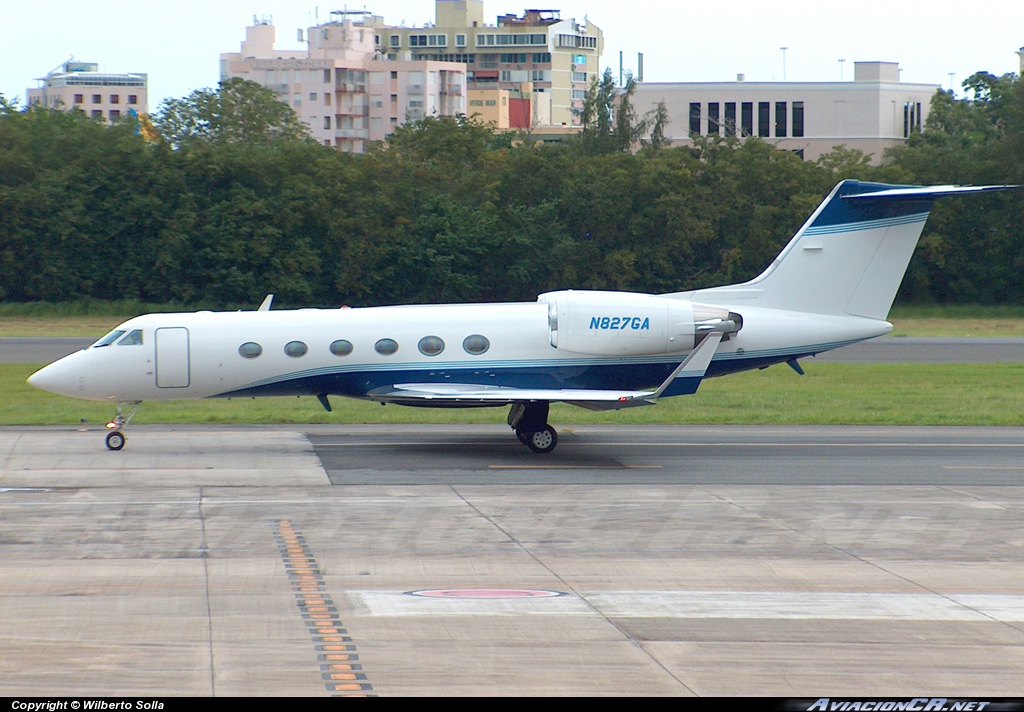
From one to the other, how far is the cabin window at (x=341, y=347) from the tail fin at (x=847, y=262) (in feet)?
21.8

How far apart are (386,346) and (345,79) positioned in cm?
15019

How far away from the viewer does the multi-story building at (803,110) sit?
93.8 meters

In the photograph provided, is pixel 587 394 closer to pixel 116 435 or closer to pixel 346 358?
pixel 346 358

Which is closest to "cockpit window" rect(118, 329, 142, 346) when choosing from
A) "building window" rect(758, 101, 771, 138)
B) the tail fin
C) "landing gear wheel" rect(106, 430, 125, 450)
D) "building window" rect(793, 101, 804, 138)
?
"landing gear wheel" rect(106, 430, 125, 450)

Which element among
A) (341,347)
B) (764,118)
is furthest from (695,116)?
(341,347)

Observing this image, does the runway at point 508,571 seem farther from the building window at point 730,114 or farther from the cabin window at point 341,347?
the building window at point 730,114

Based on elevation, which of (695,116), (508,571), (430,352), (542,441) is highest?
(695,116)

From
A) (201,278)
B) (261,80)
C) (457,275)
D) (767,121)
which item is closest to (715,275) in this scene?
(457,275)

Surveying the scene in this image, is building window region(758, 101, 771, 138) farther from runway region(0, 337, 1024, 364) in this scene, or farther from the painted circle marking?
the painted circle marking

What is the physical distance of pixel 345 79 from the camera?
166875 mm

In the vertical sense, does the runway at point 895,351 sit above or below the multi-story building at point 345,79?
below

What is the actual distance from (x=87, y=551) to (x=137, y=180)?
53316mm

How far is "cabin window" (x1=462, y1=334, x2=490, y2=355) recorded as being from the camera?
22.7 m

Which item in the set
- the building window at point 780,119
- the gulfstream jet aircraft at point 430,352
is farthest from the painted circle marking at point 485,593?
the building window at point 780,119
